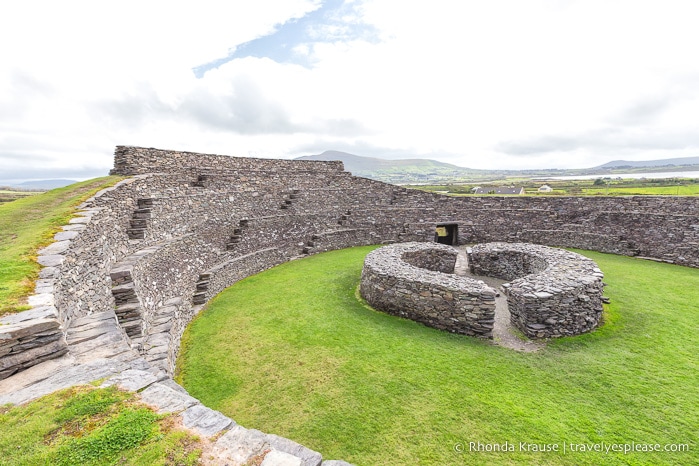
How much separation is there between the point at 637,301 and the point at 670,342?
3.33m

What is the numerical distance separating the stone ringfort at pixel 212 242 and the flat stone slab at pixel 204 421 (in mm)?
20

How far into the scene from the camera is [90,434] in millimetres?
3578

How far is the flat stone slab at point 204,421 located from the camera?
3891mm

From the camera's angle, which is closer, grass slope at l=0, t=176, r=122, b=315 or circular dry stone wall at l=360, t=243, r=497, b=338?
grass slope at l=0, t=176, r=122, b=315

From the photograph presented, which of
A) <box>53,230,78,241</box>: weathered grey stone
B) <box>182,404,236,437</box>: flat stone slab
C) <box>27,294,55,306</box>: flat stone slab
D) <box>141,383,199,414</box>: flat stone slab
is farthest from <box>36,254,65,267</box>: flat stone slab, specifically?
<box>182,404,236,437</box>: flat stone slab

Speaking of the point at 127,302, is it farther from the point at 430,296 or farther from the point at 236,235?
the point at 430,296

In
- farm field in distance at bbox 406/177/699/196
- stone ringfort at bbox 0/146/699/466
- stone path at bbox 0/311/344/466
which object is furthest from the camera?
farm field in distance at bbox 406/177/699/196

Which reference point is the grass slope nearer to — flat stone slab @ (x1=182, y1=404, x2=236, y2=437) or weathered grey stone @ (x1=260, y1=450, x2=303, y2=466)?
flat stone slab @ (x1=182, y1=404, x2=236, y2=437)

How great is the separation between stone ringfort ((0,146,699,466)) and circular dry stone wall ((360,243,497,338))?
0.31 meters

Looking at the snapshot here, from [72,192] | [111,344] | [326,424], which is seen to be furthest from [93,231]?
[326,424]

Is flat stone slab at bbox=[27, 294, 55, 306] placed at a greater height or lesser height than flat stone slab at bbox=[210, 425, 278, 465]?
greater

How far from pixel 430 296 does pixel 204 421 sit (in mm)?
7869

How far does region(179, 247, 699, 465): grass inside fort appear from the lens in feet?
19.0

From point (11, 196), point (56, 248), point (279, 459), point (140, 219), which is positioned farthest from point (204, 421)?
point (11, 196)
